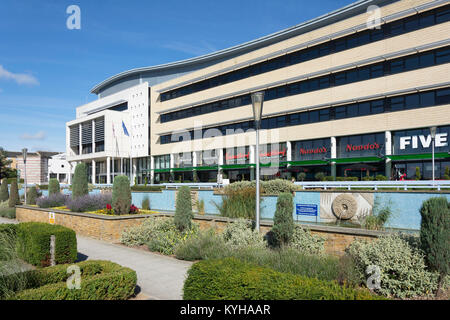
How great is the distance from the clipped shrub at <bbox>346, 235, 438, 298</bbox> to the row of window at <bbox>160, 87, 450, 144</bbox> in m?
24.7

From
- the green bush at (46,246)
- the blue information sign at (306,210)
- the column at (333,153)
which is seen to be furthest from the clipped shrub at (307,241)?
the column at (333,153)

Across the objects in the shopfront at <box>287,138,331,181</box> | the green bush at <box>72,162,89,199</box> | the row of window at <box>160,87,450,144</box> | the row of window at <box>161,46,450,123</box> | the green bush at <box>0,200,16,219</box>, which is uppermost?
the row of window at <box>161,46,450,123</box>

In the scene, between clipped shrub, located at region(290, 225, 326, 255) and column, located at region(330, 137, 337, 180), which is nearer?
clipped shrub, located at region(290, 225, 326, 255)

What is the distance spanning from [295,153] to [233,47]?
64.6 feet

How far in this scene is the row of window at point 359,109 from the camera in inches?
1055

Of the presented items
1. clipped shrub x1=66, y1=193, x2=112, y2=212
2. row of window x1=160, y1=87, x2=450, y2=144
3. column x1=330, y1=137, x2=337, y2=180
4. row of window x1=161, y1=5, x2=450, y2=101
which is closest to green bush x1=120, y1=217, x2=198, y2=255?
clipped shrub x1=66, y1=193, x2=112, y2=212

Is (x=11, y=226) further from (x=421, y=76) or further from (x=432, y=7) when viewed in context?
(x=432, y=7)

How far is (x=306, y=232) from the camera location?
9375 millimetres

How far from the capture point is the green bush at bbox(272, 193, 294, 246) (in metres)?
8.59

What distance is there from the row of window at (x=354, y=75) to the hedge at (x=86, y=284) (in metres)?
29.5

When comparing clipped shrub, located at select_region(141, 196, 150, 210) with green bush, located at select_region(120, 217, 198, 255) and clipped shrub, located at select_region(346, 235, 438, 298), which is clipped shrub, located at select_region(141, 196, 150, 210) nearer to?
green bush, located at select_region(120, 217, 198, 255)

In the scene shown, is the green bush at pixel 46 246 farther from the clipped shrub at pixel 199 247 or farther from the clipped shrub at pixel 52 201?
the clipped shrub at pixel 52 201

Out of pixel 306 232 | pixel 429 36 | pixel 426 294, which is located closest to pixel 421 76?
pixel 429 36

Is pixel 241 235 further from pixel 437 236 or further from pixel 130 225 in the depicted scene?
pixel 130 225
